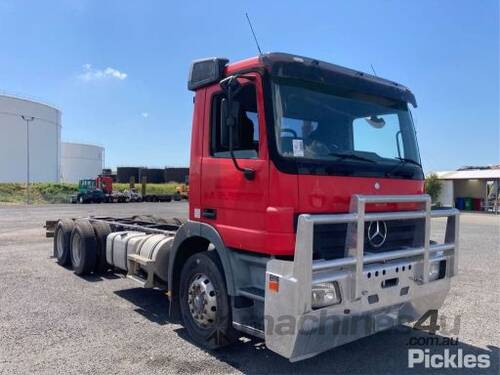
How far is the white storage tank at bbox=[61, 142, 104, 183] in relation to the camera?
9144 cm

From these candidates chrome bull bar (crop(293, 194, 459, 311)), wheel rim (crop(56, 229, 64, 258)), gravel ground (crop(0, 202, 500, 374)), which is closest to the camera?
chrome bull bar (crop(293, 194, 459, 311))

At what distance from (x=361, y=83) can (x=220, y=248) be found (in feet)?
7.45

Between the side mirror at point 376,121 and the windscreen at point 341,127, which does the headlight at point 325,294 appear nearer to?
the windscreen at point 341,127

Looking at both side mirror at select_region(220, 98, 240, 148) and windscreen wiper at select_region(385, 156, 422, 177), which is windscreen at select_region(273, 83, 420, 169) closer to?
windscreen wiper at select_region(385, 156, 422, 177)

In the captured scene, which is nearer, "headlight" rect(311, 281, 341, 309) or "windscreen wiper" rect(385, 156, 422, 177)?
"headlight" rect(311, 281, 341, 309)

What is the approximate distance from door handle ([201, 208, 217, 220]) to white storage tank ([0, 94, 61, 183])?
65.1 metres

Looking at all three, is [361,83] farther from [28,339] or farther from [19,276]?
[19,276]

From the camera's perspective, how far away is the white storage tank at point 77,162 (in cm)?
9144

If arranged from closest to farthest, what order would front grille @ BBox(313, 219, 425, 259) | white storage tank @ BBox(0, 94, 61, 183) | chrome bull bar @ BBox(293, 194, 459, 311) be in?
chrome bull bar @ BBox(293, 194, 459, 311) < front grille @ BBox(313, 219, 425, 259) < white storage tank @ BBox(0, 94, 61, 183)

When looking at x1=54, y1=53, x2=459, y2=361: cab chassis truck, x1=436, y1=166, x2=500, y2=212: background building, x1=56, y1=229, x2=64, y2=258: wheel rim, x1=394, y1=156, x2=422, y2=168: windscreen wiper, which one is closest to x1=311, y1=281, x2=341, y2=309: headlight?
x1=54, y1=53, x2=459, y2=361: cab chassis truck

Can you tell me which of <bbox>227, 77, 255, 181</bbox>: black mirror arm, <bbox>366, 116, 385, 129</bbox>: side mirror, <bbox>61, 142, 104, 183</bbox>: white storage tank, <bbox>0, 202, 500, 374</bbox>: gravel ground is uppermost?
<bbox>61, 142, 104, 183</bbox>: white storage tank

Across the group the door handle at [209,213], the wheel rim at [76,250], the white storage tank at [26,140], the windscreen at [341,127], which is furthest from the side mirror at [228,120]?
the white storage tank at [26,140]

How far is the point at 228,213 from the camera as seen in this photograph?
4598 mm

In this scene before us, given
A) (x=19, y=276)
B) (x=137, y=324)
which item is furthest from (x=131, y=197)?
(x=137, y=324)
